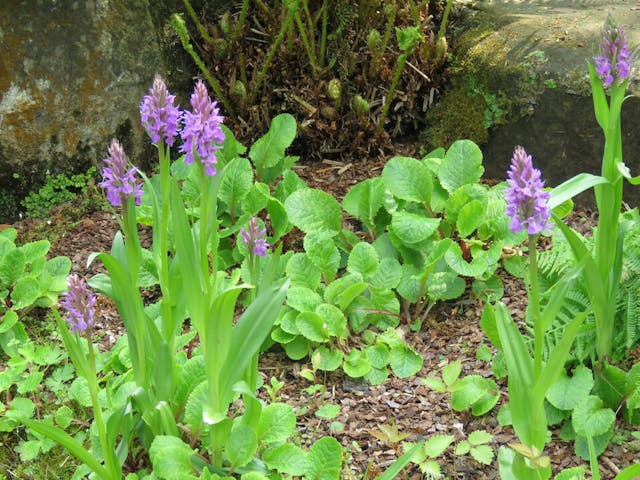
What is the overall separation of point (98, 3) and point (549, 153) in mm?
2372

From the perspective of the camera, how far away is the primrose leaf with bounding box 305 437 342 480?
2.41 metres

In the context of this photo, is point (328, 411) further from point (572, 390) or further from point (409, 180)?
point (409, 180)

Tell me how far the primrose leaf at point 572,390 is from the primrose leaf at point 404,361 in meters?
0.53

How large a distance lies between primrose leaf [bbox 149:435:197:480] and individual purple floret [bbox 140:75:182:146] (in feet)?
3.04

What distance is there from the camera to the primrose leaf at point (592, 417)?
8.17 feet

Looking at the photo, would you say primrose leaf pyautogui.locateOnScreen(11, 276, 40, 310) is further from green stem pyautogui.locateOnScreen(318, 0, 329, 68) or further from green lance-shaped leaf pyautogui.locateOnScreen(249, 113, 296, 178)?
green stem pyautogui.locateOnScreen(318, 0, 329, 68)

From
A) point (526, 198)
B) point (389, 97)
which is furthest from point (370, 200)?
point (526, 198)

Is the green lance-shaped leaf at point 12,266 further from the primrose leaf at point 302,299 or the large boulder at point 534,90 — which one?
the large boulder at point 534,90

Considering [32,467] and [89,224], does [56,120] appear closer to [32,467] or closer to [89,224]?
[89,224]

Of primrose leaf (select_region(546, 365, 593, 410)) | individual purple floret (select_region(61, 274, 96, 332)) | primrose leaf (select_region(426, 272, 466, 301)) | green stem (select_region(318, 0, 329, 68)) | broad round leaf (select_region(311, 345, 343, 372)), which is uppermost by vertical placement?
individual purple floret (select_region(61, 274, 96, 332))

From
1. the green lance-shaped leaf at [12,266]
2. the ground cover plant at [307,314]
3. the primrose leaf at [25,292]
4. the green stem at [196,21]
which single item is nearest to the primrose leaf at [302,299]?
the ground cover plant at [307,314]

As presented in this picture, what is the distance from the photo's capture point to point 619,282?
8.91 feet

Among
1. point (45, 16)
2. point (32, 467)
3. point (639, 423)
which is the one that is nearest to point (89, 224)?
point (45, 16)

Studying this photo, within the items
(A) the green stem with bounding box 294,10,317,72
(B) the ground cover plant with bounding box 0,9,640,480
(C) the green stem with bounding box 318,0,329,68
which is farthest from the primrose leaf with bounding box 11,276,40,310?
(C) the green stem with bounding box 318,0,329,68
